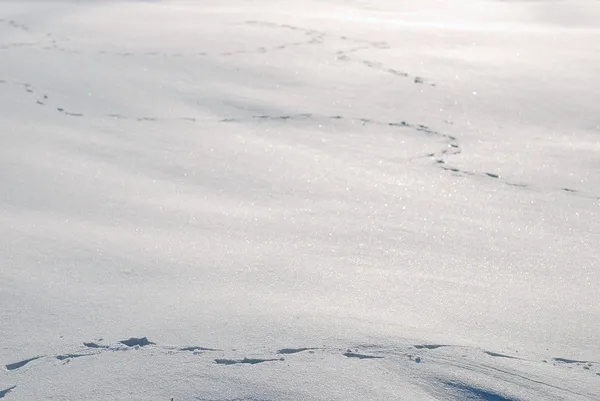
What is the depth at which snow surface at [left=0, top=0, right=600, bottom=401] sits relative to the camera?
1.20m

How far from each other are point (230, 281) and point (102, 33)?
2.24 metres

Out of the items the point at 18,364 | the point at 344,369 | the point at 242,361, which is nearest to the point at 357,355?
the point at 344,369

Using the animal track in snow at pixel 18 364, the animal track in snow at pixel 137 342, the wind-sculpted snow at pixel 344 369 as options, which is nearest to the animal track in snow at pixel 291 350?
the wind-sculpted snow at pixel 344 369

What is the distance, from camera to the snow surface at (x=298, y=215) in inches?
47.4

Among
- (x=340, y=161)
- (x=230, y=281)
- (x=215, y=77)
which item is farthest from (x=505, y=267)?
(x=215, y=77)

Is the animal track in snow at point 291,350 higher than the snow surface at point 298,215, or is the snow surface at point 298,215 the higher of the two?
the snow surface at point 298,215

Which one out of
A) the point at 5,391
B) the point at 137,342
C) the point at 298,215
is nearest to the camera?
the point at 5,391

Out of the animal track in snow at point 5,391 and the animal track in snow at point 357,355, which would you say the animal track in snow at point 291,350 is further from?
the animal track in snow at point 5,391

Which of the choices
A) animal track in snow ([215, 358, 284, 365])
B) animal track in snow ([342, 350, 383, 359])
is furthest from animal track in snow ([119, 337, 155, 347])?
animal track in snow ([342, 350, 383, 359])

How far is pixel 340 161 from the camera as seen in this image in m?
2.10

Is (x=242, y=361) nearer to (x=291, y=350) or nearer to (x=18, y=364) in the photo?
(x=291, y=350)

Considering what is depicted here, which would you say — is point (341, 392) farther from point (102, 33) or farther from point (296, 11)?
point (296, 11)

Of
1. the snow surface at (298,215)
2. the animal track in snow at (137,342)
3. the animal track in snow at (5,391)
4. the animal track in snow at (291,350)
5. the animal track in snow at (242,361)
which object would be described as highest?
the snow surface at (298,215)

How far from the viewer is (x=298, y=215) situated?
69.9 inches
